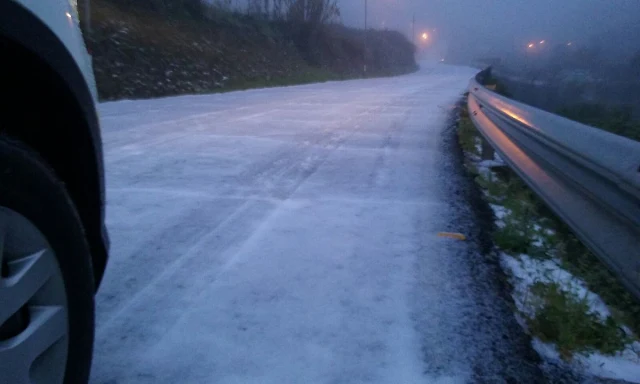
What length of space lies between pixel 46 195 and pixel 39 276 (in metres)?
0.28

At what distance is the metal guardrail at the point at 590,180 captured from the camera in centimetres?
298

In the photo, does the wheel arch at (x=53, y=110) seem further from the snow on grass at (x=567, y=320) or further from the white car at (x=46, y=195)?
the snow on grass at (x=567, y=320)

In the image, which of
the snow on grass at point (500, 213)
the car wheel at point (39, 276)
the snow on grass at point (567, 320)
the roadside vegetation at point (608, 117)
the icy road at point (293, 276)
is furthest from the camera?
the roadside vegetation at point (608, 117)

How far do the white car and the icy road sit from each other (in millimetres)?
754

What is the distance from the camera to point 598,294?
13.4 feet

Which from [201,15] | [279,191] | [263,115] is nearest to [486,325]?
[279,191]

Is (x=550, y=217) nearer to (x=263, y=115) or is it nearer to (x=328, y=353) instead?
(x=328, y=353)

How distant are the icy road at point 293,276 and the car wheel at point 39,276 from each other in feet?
2.34

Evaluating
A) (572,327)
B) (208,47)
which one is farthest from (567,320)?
(208,47)

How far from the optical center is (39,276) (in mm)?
2111

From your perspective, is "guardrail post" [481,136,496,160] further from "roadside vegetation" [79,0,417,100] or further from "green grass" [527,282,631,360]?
"roadside vegetation" [79,0,417,100]

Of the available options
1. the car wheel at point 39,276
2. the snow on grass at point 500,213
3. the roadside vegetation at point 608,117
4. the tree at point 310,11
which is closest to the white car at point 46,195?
the car wheel at point 39,276

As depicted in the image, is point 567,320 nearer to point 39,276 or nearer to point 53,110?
point 39,276

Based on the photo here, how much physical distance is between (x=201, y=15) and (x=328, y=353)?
102 feet
